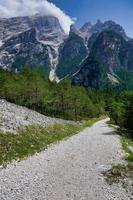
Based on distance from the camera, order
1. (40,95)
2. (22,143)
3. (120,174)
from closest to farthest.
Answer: (120,174), (22,143), (40,95)

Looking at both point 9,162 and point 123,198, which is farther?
point 9,162

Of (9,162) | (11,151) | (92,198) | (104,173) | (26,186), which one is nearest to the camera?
(92,198)

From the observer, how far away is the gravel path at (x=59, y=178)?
77.1 ft

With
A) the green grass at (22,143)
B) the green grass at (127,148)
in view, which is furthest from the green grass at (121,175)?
the green grass at (22,143)

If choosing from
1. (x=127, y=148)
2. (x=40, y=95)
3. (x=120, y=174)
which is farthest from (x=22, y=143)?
(x=40, y=95)

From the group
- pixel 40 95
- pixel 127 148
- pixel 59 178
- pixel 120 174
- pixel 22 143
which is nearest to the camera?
pixel 59 178

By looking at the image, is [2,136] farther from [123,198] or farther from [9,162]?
[123,198]

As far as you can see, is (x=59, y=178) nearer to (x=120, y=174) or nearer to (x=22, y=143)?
(x=120, y=174)

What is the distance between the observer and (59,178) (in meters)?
27.9

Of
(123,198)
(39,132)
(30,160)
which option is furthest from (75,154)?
(123,198)

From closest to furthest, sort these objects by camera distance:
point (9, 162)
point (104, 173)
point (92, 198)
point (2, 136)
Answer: point (92, 198) < point (104, 173) < point (9, 162) < point (2, 136)

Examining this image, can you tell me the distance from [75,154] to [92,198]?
59.5ft

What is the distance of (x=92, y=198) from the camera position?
23078 millimetres

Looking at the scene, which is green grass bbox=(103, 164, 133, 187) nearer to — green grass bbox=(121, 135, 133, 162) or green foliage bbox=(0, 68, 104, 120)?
green grass bbox=(121, 135, 133, 162)
